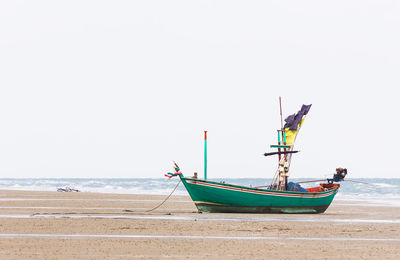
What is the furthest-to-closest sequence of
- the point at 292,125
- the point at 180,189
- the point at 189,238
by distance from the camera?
the point at 180,189 < the point at 292,125 < the point at 189,238

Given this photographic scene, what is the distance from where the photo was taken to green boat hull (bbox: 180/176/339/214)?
953 inches

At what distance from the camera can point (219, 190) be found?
24156 millimetres

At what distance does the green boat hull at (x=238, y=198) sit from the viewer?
2420cm

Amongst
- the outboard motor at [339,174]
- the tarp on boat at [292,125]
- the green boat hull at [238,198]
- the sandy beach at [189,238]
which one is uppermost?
the tarp on boat at [292,125]

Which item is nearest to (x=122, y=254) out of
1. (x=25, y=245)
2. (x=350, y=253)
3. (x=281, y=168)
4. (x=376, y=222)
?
(x=25, y=245)

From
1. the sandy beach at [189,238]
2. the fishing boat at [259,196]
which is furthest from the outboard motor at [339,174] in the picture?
the sandy beach at [189,238]

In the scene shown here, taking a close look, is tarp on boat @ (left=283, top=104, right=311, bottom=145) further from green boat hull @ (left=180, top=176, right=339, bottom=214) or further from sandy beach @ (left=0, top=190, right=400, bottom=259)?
sandy beach @ (left=0, top=190, right=400, bottom=259)

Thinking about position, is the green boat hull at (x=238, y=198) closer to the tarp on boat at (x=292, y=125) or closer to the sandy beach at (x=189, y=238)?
the tarp on boat at (x=292, y=125)

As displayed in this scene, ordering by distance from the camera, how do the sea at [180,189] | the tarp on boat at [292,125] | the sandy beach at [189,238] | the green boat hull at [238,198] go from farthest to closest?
the sea at [180,189], the tarp on boat at [292,125], the green boat hull at [238,198], the sandy beach at [189,238]

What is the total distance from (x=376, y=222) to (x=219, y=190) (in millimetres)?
6177

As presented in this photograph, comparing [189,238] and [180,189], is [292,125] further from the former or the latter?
[180,189]

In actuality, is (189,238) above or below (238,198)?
below

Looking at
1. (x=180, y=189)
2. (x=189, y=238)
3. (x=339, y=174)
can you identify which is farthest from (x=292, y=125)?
(x=180, y=189)

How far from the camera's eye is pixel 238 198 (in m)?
24.4
